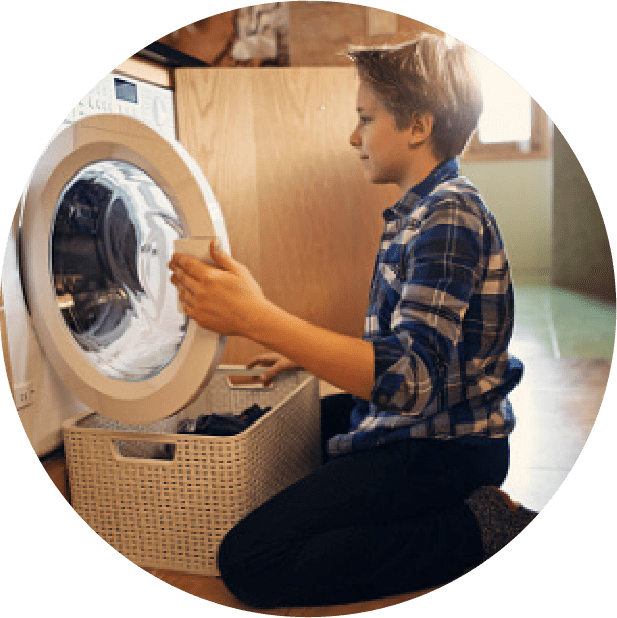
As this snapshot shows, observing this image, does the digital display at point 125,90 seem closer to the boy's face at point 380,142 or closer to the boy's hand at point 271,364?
the boy's face at point 380,142

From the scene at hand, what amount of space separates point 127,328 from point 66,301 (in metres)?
0.12

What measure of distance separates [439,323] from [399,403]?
0.45ft

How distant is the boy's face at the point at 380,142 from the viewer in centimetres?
134

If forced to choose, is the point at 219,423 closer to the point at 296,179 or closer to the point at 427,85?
the point at 296,179

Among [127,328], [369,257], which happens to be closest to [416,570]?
[369,257]

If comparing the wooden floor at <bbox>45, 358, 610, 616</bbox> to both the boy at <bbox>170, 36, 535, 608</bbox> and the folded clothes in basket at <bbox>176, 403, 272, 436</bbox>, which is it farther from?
the folded clothes in basket at <bbox>176, 403, 272, 436</bbox>

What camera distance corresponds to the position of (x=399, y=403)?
1.23 m

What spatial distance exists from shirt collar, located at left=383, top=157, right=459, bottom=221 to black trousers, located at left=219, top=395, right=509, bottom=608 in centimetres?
40

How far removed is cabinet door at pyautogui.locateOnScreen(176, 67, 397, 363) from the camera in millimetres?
1379

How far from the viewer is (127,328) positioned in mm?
1527

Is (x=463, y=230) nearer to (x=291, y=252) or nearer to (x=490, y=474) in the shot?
(x=291, y=252)

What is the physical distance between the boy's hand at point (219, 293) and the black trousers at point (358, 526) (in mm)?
317

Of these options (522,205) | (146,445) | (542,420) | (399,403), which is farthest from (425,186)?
(146,445)

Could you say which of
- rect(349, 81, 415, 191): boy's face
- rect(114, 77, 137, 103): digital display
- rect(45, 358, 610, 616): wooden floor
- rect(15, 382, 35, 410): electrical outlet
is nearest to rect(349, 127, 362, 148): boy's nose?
rect(349, 81, 415, 191): boy's face
